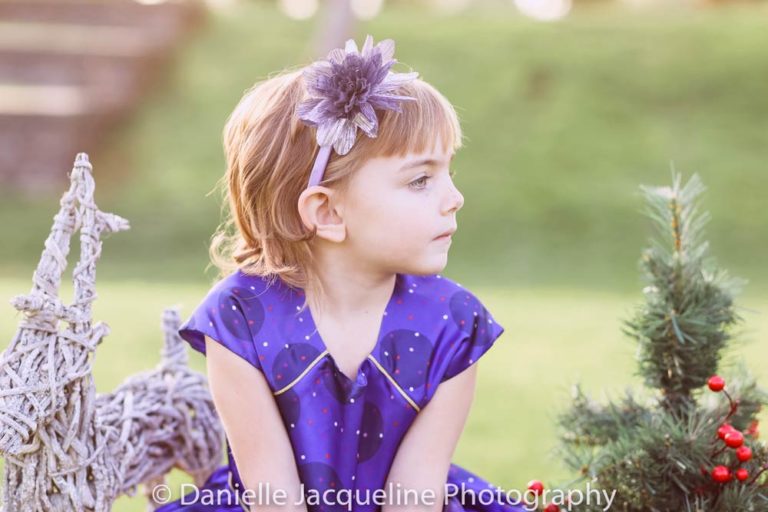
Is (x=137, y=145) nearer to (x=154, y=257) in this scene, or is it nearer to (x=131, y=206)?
(x=131, y=206)

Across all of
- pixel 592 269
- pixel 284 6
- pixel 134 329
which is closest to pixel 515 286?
pixel 592 269

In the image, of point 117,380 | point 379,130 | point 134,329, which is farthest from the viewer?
point 134,329

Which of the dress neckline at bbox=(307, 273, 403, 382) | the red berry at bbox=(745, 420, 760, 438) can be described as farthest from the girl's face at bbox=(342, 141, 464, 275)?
the red berry at bbox=(745, 420, 760, 438)

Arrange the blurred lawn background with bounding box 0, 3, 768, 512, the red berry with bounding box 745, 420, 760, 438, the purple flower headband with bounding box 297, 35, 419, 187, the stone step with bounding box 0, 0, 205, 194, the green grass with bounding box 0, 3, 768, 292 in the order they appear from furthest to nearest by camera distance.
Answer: the stone step with bounding box 0, 0, 205, 194
the green grass with bounding box 0, 3, 768, 292
the blurred lawn background with bounding box 0, 3, 768, 512
the red berry with bounding box 745, 420, 760, 438
the purple flower headband with bounding box 297, 35, 419, 187

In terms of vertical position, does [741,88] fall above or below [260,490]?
above

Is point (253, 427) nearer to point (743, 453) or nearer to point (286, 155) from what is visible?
point (286, 155)

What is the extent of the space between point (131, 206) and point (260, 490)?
23.4ft

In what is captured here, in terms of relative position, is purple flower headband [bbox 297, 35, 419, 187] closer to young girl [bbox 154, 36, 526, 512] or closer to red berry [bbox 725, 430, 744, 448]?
young girl [bbox 154, 36, 526, 512]

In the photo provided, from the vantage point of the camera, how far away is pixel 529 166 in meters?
8.99

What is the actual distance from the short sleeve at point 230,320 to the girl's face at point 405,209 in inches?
10.2

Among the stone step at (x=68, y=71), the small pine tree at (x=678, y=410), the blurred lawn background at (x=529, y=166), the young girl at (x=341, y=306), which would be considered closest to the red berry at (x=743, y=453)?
the small pine tree at (x=678, y=410)

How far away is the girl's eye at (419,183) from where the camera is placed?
79.3 inches

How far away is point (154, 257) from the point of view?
25.8 feet

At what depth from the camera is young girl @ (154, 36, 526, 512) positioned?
6.52 ft
